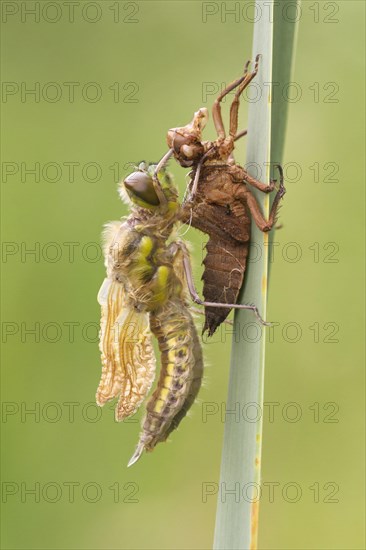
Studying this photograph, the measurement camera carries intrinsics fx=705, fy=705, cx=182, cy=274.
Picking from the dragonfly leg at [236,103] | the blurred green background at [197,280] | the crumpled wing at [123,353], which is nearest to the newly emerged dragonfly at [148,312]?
the crumpled wing at [123,353]

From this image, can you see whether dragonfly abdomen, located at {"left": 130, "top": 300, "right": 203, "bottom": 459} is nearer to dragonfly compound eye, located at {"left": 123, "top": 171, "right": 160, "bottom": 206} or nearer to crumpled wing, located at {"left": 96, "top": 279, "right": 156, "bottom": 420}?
crumpled wing, located at {"left": 96, "top": 279, "right": 156, "bottom": 420}

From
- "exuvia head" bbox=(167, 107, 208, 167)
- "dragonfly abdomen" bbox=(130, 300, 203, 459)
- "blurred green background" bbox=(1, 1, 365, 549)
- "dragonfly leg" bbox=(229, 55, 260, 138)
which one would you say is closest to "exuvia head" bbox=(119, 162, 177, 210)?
"exuvia head" bbox=(167, 107, 208, 167)

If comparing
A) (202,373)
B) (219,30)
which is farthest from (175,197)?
(219,30)

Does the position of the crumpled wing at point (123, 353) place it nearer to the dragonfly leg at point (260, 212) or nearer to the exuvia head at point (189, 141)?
the exuvia head at point (189, 141)

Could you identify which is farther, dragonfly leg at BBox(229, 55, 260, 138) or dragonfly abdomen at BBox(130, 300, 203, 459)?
dragonfly abdomen at BBox(130, 300, 203, 459)

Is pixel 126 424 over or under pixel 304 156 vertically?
under

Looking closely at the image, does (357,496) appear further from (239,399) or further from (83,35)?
(83,35)

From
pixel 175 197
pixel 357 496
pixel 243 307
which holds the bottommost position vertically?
pixel 357 496
